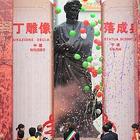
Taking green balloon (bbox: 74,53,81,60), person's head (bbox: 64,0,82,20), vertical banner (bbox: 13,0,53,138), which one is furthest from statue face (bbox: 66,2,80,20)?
green balloon (bbox: 74,53,81,60)

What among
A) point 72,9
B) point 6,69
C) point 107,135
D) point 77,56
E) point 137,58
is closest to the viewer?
point 107,135

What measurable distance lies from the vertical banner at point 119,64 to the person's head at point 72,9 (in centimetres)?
58

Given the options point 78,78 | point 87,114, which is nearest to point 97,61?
point 78,78

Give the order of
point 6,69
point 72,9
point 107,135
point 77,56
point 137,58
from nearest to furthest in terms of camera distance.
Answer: point 107,135 → point 6,69 → point 137,58 → point 77,56 → point 72,9

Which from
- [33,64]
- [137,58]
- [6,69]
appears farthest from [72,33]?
[6,69]

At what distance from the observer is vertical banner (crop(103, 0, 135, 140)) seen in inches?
387

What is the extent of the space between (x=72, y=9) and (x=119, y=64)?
155cm

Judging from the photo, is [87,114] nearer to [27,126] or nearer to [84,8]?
[27,126]

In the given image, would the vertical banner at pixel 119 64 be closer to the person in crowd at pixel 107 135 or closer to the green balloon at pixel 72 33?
the green balloon at pixel 72 33

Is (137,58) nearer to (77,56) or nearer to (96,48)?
(96,48)

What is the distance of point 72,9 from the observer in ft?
32.8

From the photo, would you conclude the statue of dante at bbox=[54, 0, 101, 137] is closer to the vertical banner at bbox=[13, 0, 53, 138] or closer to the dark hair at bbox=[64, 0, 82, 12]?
the dark hair at bbox=[64, 0, 82, 12]

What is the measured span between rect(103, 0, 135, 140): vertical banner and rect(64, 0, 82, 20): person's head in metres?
0.58

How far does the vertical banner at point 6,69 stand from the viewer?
9266 mm
